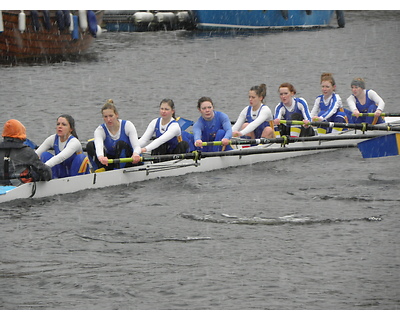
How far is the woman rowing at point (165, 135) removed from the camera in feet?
56.0

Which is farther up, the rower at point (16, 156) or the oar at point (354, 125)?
the rower at point (16, 156)

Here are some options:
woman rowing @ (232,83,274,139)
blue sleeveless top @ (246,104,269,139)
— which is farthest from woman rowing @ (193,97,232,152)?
blue sleeveless top @ (246,104,269,139)

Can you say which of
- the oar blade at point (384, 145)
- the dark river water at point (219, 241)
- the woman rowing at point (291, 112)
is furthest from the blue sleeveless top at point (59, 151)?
the oar blade at point (384, 145)

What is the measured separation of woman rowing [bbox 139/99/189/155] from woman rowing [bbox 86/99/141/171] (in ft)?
1.25

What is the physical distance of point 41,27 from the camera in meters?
40.1

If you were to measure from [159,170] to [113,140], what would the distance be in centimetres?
135

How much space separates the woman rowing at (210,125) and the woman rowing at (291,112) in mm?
2063

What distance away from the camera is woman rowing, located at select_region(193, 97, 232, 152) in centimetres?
1788

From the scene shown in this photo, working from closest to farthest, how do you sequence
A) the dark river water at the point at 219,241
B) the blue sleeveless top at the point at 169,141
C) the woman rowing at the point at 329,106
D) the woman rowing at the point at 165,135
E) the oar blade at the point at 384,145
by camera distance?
the dark river water at the point at 219,241 → the woman rowing at the point at 165,135 → the blue sleeveless top at the point at 169,141 → the oar blade at the point at 384,145 → the woman rowing at the point at 329,106

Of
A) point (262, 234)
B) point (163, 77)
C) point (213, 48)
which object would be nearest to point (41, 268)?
point (262, 234)

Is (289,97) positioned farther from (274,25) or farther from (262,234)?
(274,25)

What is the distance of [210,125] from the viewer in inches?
714

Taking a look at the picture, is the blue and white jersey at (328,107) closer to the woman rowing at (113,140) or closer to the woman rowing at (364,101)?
the woman rowing at (364,101)

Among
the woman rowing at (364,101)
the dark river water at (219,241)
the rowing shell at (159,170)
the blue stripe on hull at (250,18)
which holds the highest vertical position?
the blue stripe on hull at (250,18)
